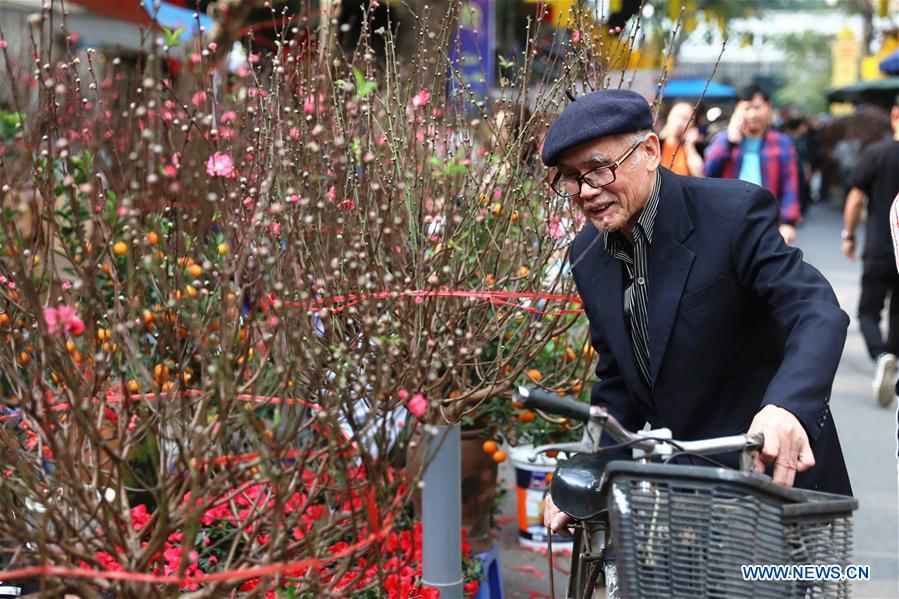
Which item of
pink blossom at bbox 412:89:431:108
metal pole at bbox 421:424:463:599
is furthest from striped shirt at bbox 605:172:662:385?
pink blossom at bbox 412:89:431:108

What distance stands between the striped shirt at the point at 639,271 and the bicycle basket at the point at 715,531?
0.92m

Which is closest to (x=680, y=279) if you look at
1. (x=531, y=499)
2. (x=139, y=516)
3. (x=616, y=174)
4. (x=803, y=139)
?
(x=616, y=174)

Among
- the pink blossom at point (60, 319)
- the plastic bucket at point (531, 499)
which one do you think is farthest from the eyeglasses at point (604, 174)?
the plastic bucket at point (531, 499)

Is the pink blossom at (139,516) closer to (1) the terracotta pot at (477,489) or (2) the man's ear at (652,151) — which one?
(1) the terracotta pot at (477,489)

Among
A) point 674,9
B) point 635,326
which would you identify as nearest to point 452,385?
point 635,326

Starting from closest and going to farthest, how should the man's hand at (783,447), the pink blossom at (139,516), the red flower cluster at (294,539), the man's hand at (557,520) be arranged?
1. the man's hand at (783,447)
2. the red flower cluster at (294,539)
3. the man's hand at (557,520)
4. the pink blossom at (139,516)

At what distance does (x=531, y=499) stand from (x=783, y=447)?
10.5 ft

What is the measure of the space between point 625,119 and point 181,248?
62.1 inches

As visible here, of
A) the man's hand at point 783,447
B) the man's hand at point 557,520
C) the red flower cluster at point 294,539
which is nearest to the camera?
the man's hand at point 783,447

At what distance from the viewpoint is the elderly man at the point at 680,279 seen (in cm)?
248

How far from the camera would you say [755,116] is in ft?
25.5

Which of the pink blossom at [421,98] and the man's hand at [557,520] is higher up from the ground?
the pink blossom at [421,98]

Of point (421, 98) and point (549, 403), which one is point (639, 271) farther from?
point (421, 98)

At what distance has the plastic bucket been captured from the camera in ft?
16.3
